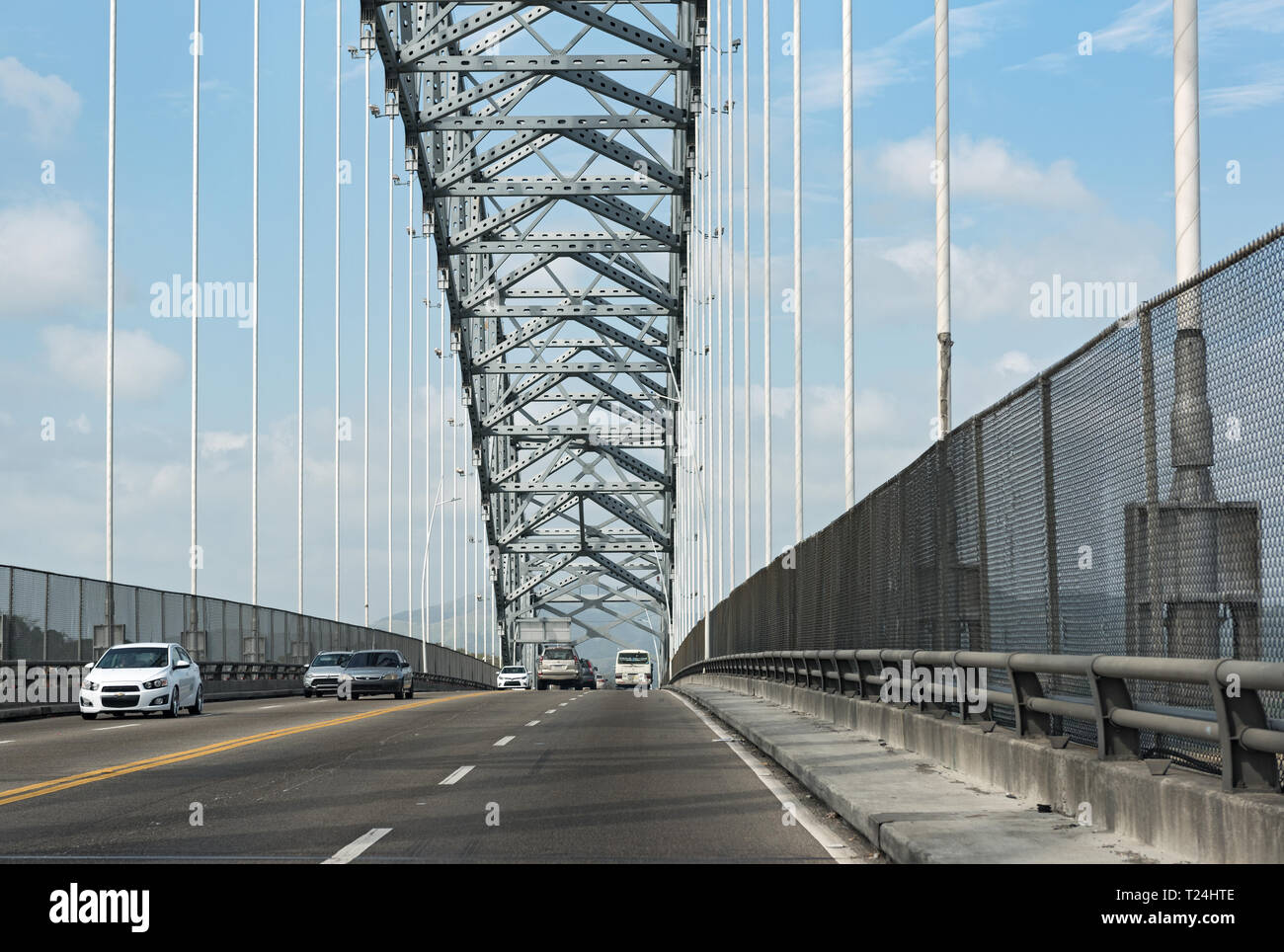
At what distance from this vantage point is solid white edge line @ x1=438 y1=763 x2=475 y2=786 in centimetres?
1398

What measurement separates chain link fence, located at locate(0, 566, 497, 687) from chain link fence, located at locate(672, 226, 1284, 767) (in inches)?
794

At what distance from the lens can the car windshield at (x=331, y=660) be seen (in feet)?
144

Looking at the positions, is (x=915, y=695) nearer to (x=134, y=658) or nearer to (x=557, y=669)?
(x=134, y=658)

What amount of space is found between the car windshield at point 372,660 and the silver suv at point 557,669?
42.1 metres

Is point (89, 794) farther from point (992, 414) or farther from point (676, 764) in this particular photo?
point (992, 414)

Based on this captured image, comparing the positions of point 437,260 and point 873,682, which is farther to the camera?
point 437,260

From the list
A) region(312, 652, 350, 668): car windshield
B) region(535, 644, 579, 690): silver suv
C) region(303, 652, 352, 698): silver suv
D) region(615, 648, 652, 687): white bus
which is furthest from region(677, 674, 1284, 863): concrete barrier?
region(615, 648, 652, 687): white bus

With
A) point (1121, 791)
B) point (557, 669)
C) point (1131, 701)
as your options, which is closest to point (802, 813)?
point (1131, 701)

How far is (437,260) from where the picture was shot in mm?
67000

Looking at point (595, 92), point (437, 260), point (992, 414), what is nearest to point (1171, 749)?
point (992, 414)

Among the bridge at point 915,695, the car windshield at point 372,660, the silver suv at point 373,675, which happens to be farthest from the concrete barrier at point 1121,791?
the car windshield at point 372,660

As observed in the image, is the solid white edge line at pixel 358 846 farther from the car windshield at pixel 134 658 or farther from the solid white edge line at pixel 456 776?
the car windshield at pixel 134 658
